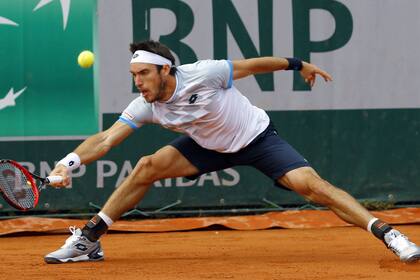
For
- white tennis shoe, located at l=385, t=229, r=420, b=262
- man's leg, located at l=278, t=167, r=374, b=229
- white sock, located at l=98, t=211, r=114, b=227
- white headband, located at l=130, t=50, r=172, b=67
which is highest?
white headband, located at l=130, t=50, r=172, b=67

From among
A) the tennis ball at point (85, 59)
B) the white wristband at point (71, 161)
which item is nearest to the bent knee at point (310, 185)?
the white wristband at point (71, 161)

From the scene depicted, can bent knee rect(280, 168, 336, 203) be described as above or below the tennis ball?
below

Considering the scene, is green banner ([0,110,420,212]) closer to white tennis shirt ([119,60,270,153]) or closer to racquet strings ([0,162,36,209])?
white tennis shirt ([119,60,270,153])

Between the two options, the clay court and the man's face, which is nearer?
the clay court

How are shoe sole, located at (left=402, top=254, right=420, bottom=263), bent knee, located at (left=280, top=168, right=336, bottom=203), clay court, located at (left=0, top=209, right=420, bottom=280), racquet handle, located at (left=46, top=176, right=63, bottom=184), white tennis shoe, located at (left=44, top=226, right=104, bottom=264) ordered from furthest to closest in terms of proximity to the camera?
white tennis shoe, located at (left=44, top=226, right=104, bottom=264), bent knee, located at (left=280, top=168, right=336, bottom=203), clay court, located at (left=0, top=209, right=420, bottom=280), shoe sole, located at (left=402, top=254, right=420, bottom=263), racquet handle, located at (left=46, top=176, right=63, bottom=184)

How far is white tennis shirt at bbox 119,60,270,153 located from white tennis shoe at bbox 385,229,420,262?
0.99 meters

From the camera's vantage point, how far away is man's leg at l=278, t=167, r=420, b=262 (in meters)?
5.26

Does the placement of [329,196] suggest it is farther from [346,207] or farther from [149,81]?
[149,81]

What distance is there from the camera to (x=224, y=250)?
6488 millimetres

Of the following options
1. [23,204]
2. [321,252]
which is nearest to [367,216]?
[321,252]

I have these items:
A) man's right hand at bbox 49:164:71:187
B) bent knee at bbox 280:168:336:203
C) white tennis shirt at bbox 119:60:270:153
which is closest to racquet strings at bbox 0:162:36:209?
man's right hand at bbox 49:164:71:187

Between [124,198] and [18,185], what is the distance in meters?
0.76

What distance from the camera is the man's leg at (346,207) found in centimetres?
526

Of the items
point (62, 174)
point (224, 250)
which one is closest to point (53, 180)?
point (62, 174)
